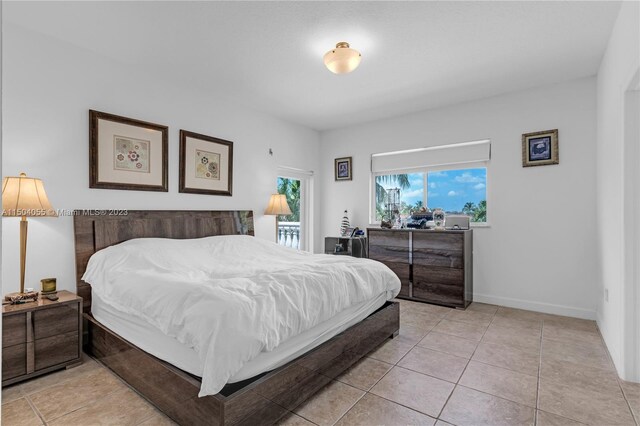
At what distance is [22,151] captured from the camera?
265 cm

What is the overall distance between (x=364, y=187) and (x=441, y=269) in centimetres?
174

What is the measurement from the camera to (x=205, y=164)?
390 centimetres

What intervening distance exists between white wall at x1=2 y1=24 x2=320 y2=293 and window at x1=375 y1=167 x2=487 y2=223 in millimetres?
2640

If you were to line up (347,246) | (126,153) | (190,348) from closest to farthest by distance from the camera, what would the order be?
1. (190,348)
2. (126,153)
3. (347,246)

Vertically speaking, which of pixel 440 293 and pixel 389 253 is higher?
pixel 389 253

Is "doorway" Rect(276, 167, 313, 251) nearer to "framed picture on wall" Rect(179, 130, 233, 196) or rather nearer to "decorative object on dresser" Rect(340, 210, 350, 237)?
"decorative object on dresser" Rect(340, 210, 350, 237)

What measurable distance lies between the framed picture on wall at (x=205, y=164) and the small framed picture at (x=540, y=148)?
332 centimetres

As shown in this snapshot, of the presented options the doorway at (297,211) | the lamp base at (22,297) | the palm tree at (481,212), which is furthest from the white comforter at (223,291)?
the doorway at (297,211)

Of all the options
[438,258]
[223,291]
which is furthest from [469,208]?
[223,291]

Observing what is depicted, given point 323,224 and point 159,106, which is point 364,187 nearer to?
point 323,224

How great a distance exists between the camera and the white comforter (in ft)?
5.66

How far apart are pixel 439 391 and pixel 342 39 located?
2.65 m

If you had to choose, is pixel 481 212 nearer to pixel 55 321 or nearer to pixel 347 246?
pixel 347 246

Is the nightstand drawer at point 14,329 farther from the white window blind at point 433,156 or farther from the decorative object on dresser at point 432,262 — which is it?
the white window blind at point 433,156
